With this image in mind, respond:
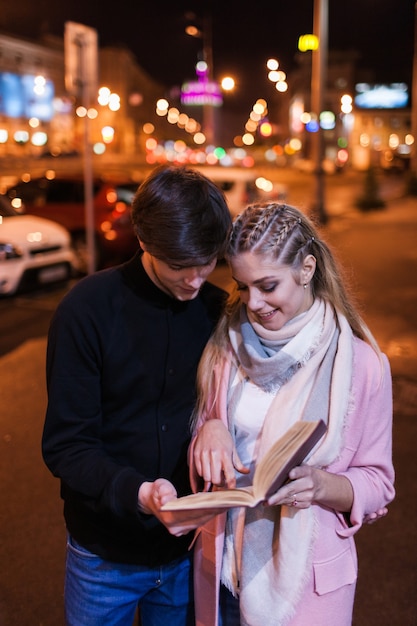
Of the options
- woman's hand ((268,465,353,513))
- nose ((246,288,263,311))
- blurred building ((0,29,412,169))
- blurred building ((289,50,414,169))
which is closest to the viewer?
woman's hand ((268,465,353,513))

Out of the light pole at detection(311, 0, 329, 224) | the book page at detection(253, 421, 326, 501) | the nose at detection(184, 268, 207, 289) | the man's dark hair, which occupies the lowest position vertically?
the book page at detection(253, 421, 326, 501)

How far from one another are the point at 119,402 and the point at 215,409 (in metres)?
0.25

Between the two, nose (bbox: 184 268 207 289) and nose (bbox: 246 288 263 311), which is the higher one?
nose (bbox: 184 268 207 289)

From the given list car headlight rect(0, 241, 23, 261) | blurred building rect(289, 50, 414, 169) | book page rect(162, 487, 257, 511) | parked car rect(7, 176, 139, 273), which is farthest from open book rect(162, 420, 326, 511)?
blurred building rect(289, 50, 414, 169)

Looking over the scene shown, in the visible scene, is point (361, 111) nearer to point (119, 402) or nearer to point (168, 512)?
point (119, 402)

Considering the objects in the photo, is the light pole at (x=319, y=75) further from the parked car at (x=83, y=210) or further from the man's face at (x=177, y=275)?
the man's face at (x=177, y=275)

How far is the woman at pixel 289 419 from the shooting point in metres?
1.81

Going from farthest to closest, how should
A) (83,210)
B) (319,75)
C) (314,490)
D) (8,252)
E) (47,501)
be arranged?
(319,75), (83,210), (8,252), (47,501), (314,490)

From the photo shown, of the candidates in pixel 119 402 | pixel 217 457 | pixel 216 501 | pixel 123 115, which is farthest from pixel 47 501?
pixel 123 115

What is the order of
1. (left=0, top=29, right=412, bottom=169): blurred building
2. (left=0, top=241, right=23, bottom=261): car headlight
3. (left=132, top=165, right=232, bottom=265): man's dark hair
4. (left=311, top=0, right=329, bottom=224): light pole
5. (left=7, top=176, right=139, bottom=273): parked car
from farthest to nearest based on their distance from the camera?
(left=0, top=29, right=412, bottom=169): blurred building → (left=311, top=0, right=329, bottom=224): light pole → (left=7, top=176, right=139, bottom=273): parked car → (left=0, top=241, right=23, bottom=261): car headlight → (left=132, top=165, right=232, bottom=265): man's dark hair

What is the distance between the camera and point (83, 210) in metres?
13.3

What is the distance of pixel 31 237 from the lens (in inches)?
400

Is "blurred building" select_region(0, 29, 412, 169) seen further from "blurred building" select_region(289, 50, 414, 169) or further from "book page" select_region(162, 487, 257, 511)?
"book page" select_region(162, 487, 257, 511)

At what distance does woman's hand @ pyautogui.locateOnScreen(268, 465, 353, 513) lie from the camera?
5.30 ft
